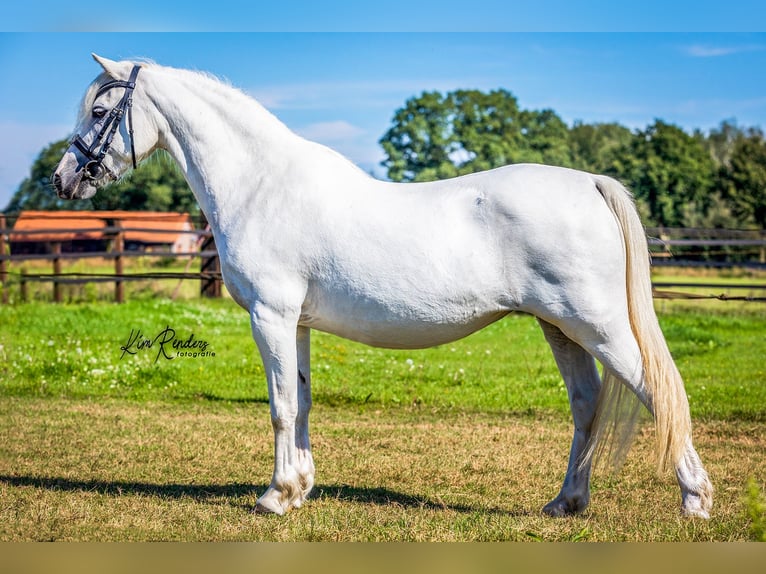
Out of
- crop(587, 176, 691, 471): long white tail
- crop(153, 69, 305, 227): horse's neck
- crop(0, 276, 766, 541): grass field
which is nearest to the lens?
crop(587, 176, 691, 471): long white tail

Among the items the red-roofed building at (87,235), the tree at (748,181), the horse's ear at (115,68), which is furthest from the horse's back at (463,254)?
the tree at (748,181)

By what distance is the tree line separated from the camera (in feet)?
96.9

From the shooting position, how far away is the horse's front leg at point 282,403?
4.48 metres

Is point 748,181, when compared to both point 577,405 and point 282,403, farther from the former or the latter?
point 282,403

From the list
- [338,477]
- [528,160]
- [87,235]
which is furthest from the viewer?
[528,160]

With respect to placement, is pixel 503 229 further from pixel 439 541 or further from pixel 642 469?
pixel 642 469

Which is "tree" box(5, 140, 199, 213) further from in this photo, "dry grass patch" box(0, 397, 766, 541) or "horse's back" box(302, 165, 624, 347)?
"horse's back" box(302, 165, 624, 347)

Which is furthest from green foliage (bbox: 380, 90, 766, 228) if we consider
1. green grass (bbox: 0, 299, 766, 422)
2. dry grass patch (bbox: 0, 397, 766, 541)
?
dry grass patch (bbox: 0, 397, 766, 541)

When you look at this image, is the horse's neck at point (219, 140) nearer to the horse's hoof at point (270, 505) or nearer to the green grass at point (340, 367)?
the horse's hoof at point (270, 505)

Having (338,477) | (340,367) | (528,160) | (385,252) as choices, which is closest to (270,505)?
(338,477)

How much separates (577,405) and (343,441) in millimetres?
2543

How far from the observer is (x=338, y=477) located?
221 inches

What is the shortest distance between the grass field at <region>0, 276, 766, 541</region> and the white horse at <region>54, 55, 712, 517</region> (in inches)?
17.9

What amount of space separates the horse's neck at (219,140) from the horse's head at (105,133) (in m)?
0.16
